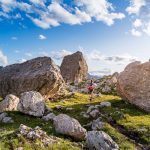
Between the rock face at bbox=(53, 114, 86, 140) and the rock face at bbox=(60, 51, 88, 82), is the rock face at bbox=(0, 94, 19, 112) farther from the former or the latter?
the rock face at bbox=(60, 51, 88, 82)

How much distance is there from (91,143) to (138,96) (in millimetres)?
20026

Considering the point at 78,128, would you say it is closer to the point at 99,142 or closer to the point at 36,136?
the point at 99,142

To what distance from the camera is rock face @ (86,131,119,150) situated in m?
27.3

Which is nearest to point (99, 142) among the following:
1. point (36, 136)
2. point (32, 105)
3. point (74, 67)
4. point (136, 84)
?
point (36, 136)

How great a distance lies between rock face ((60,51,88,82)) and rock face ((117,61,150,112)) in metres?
48.3

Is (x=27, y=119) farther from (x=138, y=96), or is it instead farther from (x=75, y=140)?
(x=138, y=96)

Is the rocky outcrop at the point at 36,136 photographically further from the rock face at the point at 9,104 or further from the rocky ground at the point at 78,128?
the rock face at the point at 9,104

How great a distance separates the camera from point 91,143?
91.8 feet

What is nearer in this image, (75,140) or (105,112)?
(75,140)

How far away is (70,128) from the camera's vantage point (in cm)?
3130

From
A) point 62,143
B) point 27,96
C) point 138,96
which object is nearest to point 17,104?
point 27,96

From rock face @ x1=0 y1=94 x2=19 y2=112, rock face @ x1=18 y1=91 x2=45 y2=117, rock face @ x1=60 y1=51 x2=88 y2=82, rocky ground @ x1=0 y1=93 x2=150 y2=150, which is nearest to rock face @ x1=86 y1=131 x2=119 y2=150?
rocky ground @ x1=0 y1=93 x2=150 y2=150

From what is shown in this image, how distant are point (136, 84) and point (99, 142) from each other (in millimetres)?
21298

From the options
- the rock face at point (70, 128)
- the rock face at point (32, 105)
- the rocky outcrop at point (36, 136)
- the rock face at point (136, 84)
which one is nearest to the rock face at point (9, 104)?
the rock face at point (32, 105)
